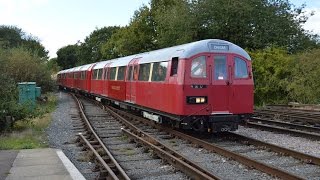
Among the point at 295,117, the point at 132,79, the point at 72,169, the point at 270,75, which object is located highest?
the point at 270,75

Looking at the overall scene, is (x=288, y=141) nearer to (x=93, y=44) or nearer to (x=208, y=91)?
(x=208, y=91)

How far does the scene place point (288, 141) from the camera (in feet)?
39.3

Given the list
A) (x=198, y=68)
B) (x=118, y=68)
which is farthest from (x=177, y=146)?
(x=118, y=68)

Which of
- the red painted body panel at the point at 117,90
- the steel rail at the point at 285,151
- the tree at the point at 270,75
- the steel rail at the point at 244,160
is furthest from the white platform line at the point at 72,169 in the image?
the tree at the point at 270,75

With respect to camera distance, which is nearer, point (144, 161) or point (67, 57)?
point (144, 161)

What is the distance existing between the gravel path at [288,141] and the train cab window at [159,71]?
3159 millimetres

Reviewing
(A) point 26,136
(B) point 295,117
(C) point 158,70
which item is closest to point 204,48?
(C) point 158,70

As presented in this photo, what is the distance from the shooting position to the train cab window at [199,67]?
12.2 m

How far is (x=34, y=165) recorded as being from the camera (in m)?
8.61

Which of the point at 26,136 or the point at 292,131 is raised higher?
the point at 292,131

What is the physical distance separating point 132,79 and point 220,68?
6061mm

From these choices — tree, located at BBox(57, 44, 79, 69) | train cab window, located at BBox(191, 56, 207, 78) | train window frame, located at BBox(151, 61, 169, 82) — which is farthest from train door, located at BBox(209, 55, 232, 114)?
tree, located at BBox(57, 44, 79, 69)

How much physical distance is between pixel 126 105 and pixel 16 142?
8087 mm

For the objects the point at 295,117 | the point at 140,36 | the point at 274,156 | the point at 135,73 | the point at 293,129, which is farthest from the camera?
the point at 140,36
